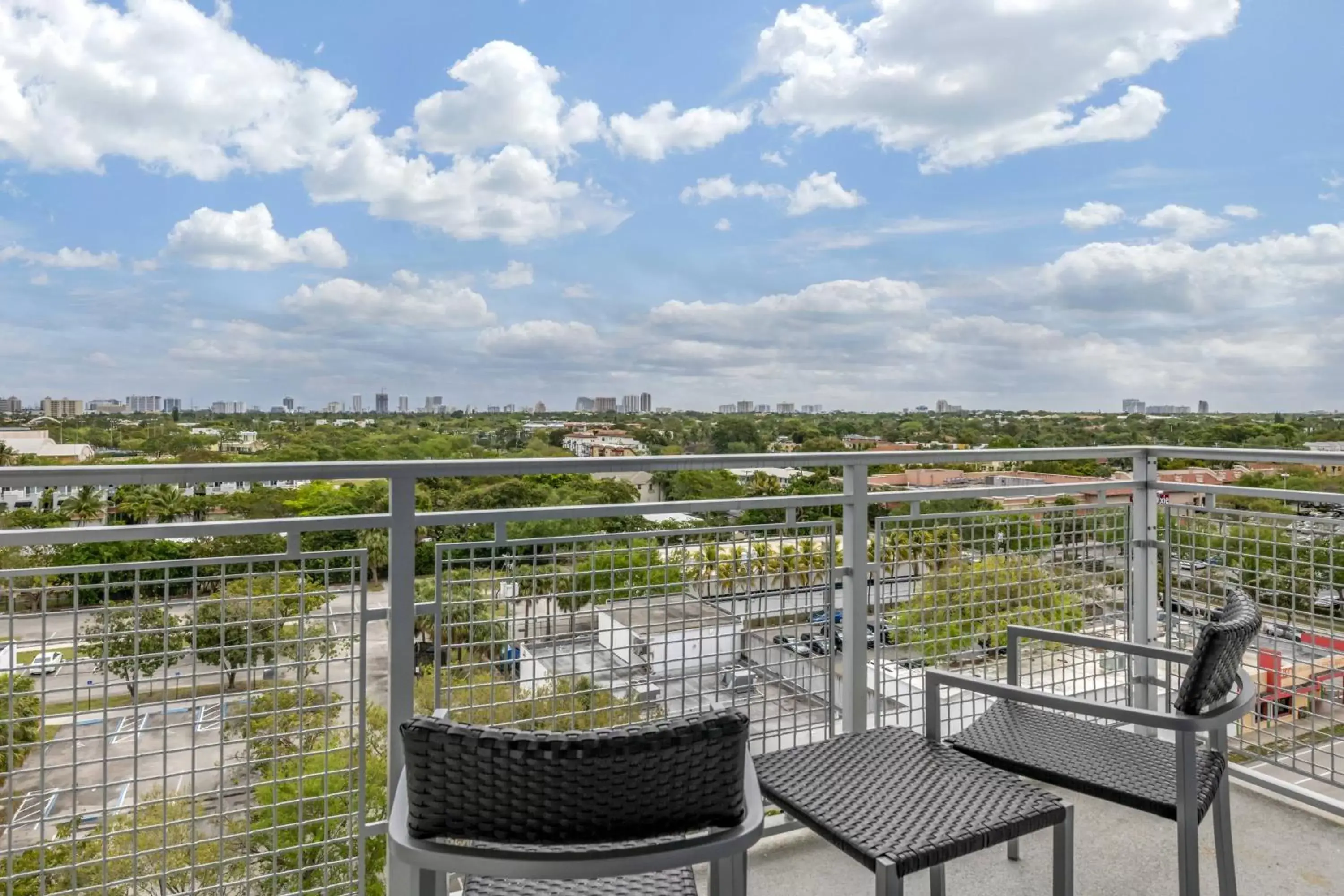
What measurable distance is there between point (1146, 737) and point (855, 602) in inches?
32.9

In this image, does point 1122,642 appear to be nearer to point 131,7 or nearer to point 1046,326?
point 1046,326

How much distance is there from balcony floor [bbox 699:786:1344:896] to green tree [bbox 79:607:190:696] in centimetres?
150

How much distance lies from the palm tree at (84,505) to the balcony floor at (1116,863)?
72.1 inches

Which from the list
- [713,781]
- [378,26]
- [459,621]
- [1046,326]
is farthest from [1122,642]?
[378,26]

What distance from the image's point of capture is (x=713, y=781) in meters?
1.00

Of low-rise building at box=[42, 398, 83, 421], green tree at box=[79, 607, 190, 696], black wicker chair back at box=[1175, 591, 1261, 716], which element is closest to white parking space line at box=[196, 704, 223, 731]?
green tree at box=[79, 607, 190, 696]

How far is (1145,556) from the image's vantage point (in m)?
3.17

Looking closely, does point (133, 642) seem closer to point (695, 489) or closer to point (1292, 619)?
point (695, 489)

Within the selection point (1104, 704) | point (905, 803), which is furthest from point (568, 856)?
point (1104, 704)

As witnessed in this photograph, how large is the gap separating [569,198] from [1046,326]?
21114 mm

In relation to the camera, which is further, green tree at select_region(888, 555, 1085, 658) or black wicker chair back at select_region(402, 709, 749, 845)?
green tree at select_region(888, 555, 1085, 658)

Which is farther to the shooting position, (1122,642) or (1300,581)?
(1300,581)

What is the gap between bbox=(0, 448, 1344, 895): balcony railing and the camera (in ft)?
5.81

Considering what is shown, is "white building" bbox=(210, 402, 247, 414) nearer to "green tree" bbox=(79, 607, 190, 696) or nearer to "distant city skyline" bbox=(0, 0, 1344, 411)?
"distant city skyline" bbox=(0, 0, 1344, 411)
